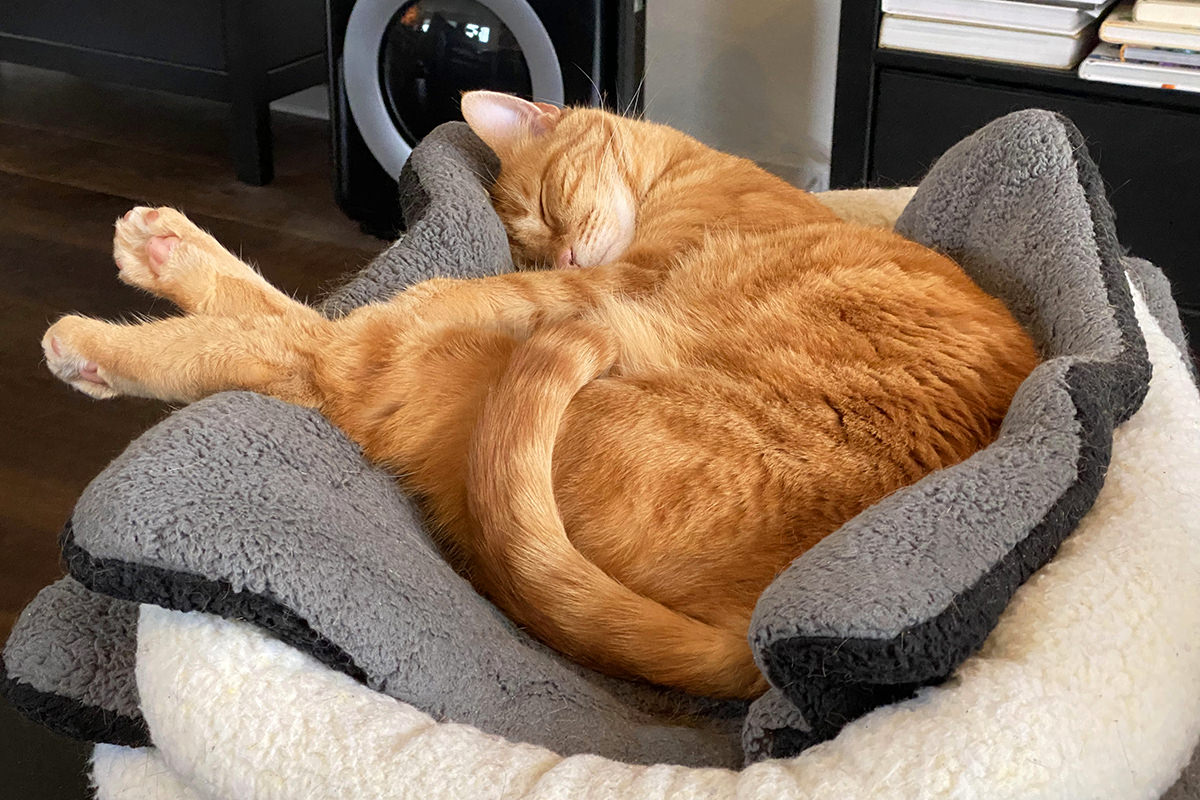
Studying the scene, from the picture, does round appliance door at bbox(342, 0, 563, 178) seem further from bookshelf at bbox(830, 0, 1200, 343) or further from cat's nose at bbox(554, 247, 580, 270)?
cat's nose at bbox(554, 247, 580, 270)

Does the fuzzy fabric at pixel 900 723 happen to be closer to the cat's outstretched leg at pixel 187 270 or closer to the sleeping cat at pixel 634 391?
the sleeping cat at pixel 634 391

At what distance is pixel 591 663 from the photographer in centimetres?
92

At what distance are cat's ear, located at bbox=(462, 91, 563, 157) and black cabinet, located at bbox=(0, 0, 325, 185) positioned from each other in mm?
1529

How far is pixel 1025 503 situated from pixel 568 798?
15.6 inches

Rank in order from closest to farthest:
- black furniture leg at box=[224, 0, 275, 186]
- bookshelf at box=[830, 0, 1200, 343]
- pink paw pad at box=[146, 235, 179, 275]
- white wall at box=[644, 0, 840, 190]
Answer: pink paw pad at box=[146, 235, 179, 275] → bookshelf at box=[830, 0, 1200, 343] → white wall at box=[644, 0, 840, 190] → black furniture leg at box=[224, 0, 275, 186]

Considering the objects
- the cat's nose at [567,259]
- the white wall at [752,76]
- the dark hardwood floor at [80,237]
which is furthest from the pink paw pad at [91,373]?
the white wall at [752,76]

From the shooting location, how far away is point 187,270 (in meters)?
1.14

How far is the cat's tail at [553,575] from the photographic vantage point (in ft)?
Answer: 2.81

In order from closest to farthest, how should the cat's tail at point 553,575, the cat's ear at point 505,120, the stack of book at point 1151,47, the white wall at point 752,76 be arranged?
the cat's tail at point 553,575 < the cat's ear at point 505,120 < the stack of book at point 1151,47 < the white wall at point 752,76

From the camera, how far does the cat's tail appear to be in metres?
0.86

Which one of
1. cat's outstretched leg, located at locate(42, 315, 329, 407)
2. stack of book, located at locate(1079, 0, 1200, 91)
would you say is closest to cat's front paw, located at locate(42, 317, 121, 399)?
cat's outstretched leg, located at locate(42, 315, 329, 407)

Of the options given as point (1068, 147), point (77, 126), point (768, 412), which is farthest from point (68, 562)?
point (77, 126)

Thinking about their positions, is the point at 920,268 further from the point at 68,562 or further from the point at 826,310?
the point at 68,562

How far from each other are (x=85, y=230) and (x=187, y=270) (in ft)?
6.17
